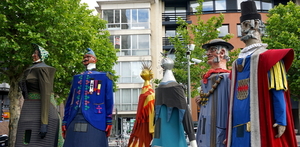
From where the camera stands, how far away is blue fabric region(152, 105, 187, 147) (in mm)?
6523

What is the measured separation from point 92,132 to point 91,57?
1.45m

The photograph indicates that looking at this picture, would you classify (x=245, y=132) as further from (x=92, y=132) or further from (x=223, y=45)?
(x=92, y=132)

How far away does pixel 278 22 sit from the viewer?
25609 millimetres

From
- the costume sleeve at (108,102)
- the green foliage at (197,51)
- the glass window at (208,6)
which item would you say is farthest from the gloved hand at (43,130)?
the glass window at (208,6)

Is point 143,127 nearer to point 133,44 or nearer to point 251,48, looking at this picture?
point 251,48

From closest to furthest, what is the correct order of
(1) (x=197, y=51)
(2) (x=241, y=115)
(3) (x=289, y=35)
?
1. (2) (x=241, y=115)
2. (1) (x=197, y=51)
3. (3) (x=289, y=35)

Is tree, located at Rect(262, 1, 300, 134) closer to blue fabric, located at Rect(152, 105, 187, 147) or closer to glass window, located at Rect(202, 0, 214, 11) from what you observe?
glass window, located at Rect(202, 0, 214, 11)

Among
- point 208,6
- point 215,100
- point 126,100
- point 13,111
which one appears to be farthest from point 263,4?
point 215,100

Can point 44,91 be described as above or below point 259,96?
above

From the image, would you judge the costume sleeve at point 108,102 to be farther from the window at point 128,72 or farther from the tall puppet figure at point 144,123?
the window at point 128,72

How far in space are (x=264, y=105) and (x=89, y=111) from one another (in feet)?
9.96

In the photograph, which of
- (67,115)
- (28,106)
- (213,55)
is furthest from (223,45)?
(28,106)

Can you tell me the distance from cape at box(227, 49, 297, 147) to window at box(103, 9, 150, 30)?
34.0 meters

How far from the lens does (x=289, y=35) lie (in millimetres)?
24359
